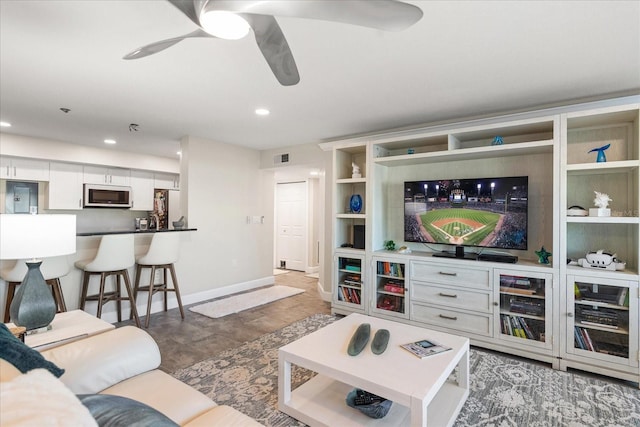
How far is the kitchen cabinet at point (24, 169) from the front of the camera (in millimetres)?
4395

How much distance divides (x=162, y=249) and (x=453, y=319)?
3.12m

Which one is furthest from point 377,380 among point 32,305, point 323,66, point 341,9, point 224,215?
point 224,215

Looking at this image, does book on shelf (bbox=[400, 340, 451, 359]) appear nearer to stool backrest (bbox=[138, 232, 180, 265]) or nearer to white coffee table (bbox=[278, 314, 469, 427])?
white coffee table (bbox=[278, 314, 469, 427])

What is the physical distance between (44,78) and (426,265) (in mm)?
3597

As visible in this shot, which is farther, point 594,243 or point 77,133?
point 77,133

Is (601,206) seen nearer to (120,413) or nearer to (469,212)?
(469,212)

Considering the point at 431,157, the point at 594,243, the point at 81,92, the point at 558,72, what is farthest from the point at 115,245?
the point at 594,243

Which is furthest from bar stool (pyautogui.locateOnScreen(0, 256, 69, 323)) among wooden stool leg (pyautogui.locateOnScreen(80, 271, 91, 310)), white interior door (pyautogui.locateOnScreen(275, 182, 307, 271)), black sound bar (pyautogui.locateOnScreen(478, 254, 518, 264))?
white interior door (pyautogui.locateOnScreen(275, 182, 307, 271))

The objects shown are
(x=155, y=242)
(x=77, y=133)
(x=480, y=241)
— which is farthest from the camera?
(x=77, y=133)

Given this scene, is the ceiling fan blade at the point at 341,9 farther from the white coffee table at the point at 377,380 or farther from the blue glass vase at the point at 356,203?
the blue glass vase at the point at 356,203

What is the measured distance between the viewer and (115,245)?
126 inches

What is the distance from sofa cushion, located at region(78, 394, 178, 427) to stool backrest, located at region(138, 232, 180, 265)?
9.25 feet

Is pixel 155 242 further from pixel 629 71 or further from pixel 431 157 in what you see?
pixel 629 71

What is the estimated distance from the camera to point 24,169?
4.56 meters
